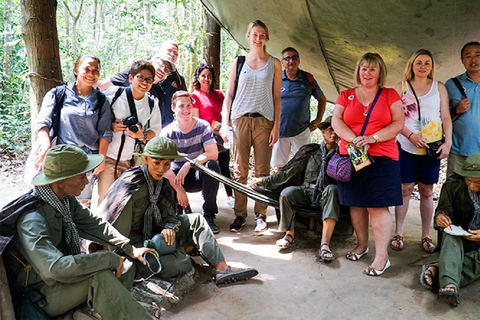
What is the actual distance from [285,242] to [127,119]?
1.39 meters

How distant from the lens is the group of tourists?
5.43ft

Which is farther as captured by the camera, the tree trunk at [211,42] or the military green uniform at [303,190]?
the tree trunk at [211,42]

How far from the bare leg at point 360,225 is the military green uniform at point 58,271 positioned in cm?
154

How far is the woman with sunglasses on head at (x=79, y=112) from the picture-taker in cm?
247

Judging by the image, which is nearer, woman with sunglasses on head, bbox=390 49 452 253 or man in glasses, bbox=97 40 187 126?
woman with sunglasses on head, bbox=390 49 452 253

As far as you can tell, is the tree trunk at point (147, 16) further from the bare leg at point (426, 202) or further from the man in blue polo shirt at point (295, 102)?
the bare leg at point (426, 202)

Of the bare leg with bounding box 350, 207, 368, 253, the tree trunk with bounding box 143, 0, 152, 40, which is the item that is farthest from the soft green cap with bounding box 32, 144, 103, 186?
the tree trunk with bounding box 143, 0, 152, 40

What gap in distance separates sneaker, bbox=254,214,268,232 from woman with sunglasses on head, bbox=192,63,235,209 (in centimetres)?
47

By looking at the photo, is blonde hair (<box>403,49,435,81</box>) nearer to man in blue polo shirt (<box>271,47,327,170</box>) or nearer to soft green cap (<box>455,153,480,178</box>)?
soft green cap (<box>455,153,480,178</box>)

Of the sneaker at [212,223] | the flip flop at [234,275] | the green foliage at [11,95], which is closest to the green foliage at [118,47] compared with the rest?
the green foliage at [11,95]

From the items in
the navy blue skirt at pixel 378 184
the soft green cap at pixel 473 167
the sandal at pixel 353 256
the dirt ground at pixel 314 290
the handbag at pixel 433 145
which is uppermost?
the handbag at pixel 433 145

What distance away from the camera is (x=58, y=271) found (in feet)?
5.01

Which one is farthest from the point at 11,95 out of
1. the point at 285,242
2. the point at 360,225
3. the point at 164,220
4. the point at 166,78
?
the point at 360,225

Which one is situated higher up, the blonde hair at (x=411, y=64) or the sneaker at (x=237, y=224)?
the blonde hair at (x=411, y=64)
